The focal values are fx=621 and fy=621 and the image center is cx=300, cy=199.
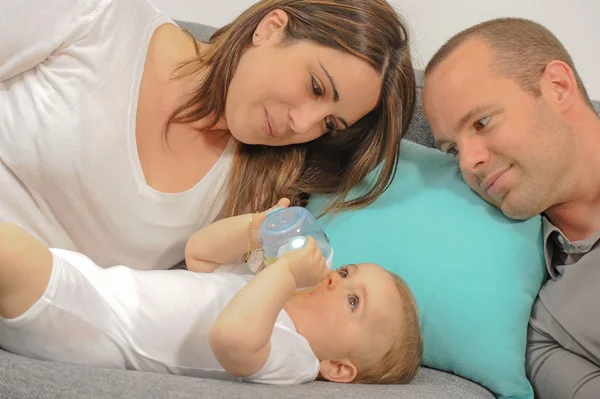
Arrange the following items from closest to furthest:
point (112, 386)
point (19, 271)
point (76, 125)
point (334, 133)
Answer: point (112, 386) < point (19, 271) < point (76, 125) < point (334, 133)

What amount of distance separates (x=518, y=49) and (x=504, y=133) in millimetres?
241

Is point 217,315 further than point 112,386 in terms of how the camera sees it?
Yes

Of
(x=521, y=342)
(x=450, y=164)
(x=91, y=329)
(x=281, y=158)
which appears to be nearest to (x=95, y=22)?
(x=281, y=158)

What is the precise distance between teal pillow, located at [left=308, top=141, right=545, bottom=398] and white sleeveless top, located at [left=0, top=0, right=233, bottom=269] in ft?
1.73

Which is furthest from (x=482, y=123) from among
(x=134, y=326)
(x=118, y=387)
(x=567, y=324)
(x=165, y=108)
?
(x=118, y=387)

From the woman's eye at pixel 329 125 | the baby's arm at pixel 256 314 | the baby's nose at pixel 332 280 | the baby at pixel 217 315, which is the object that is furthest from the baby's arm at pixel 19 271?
the woman's eye at pixel 329 125

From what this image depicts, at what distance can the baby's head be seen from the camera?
1.34 meters

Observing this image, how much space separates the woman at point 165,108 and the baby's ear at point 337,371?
502mm

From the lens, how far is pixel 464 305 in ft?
5.05

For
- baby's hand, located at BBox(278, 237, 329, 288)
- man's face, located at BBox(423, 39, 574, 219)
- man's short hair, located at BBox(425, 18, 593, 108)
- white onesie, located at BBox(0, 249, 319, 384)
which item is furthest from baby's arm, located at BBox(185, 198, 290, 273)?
man's short hair, located at BBox(425, 18, 593, 108)

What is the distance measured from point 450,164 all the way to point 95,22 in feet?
3.37

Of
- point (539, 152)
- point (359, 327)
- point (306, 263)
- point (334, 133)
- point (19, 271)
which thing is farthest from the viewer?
point (334, 133)

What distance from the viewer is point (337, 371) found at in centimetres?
137

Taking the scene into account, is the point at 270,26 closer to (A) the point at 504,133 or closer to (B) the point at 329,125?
(B) the point at 329,125
